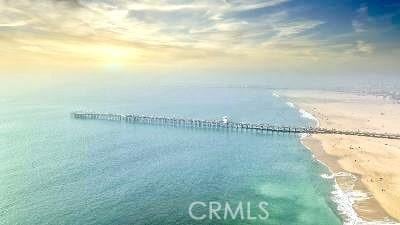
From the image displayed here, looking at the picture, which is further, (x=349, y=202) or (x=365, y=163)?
(x=365, y=163)

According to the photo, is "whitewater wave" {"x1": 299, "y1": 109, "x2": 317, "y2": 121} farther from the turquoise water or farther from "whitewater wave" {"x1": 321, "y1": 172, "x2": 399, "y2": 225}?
"whitewater wave" {"x1": 321, "y1": 172, "x2": 399, "y2": 225}

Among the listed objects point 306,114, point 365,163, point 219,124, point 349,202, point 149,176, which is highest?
→ point 306,114

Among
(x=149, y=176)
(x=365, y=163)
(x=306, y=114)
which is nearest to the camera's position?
(x=149, y=176)

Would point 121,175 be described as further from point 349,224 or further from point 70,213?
point 349,224

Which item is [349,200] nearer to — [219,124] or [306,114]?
[219,124]

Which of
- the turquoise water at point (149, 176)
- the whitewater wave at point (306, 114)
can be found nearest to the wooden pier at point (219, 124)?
the turquoise water at point (149, 176)

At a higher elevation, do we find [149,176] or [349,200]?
[149,176]

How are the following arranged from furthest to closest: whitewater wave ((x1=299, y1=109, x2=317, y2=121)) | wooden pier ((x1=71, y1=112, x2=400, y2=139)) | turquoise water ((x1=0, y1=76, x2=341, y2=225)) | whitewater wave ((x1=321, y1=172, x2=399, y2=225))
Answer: whitewater wave ((x1=299, y1=109, x2=317, y2=121)), wooden pier ((x1=71, y1=112, x2=400, y2=139)), turquoise water ((x1=0, y1=76, x2=341, y2=225)), whitewater wave ((x1=321, y1=172, x2=399, y2=225))

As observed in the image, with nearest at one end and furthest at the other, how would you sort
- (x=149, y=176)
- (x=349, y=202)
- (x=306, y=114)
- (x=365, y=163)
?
1. (x=349, y=202)
2. (x=149, y=176)
3. (x=365, y=163)
4. (x=306, y=114)

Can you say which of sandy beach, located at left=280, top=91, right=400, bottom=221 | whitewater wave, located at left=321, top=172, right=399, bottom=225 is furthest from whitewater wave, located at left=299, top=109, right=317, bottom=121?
whitewater wave, located at left=321, top=172, right=399, bottom=225

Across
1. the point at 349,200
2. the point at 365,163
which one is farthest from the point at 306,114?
the point at 349,200
